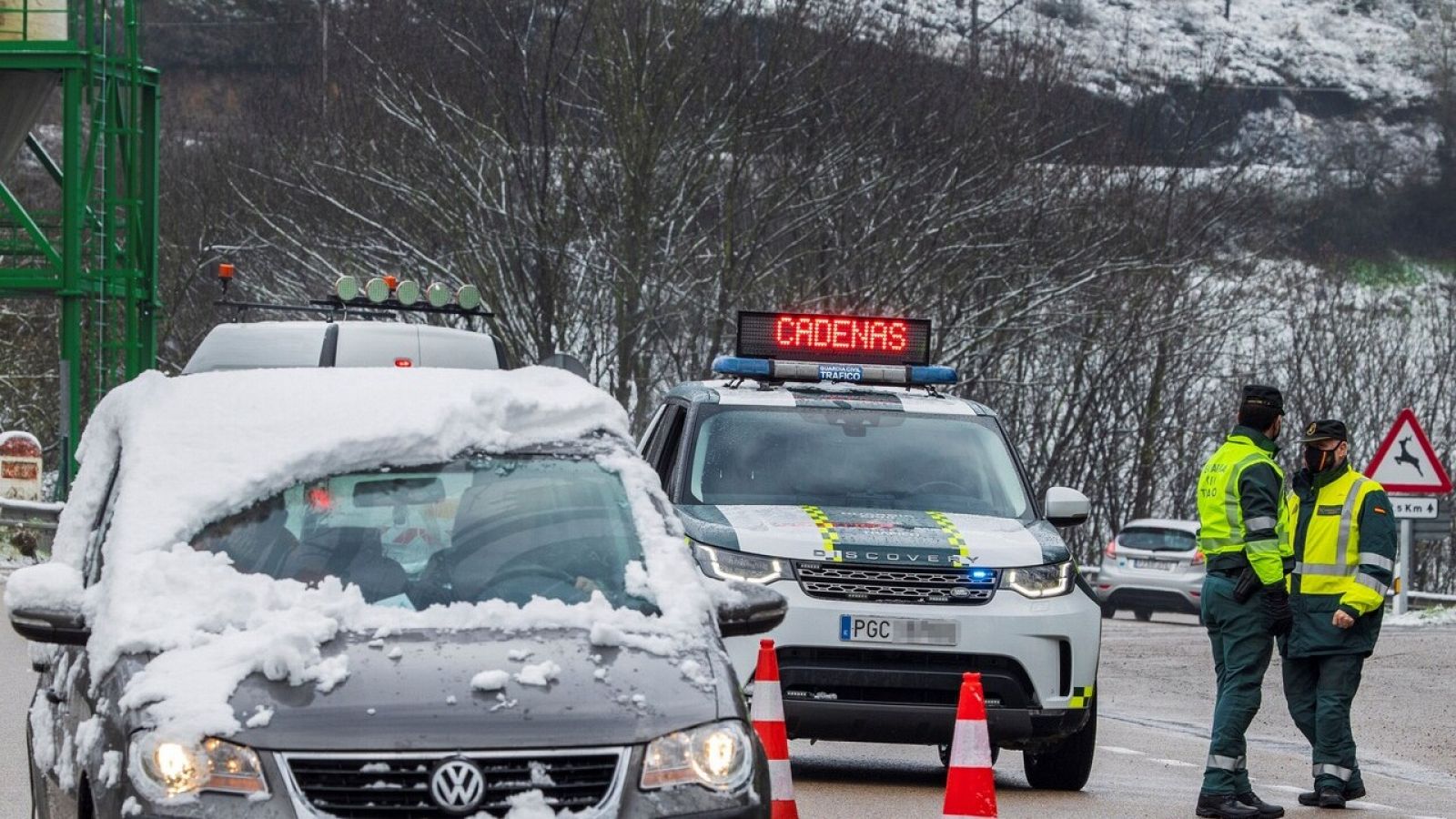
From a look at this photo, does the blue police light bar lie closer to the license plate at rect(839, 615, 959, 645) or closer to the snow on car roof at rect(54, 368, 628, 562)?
the license plate at rect(839, 615, 959, 645)

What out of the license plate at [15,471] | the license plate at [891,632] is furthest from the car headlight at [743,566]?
the license plate at [15,471]

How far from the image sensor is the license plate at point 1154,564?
33.8 metres

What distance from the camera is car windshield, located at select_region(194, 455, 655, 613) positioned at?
6.67 meters

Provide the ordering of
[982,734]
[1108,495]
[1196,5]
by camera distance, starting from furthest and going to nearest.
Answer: [1196,5]
[1108,495]
[982,734]

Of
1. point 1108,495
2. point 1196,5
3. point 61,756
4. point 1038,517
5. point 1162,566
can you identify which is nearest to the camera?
point 61,756

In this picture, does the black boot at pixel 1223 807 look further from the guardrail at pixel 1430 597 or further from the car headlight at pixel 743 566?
the guardrail at pixel 1430 597

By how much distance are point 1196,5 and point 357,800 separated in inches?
4923

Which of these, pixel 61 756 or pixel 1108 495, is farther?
pixel 1108 495

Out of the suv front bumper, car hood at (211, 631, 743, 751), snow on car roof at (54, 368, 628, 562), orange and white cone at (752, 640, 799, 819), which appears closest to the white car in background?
the suv front bumper

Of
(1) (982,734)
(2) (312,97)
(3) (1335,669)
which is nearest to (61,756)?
(1) (982,734)

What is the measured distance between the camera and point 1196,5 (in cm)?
12631

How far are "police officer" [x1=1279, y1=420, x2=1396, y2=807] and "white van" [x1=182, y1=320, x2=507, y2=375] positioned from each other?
720 cm

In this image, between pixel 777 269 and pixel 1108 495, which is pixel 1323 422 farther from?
pixel 1108 495

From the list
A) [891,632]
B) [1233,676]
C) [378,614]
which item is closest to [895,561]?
[891,632]
